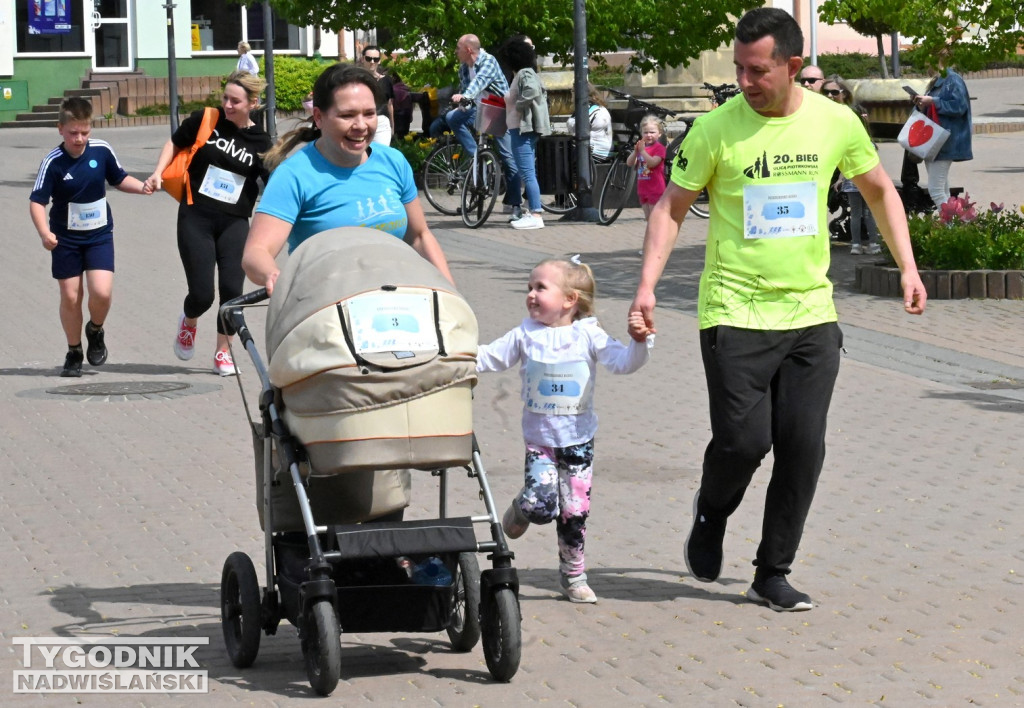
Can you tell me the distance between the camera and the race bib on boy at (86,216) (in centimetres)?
1159

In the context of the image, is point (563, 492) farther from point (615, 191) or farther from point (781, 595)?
point (615, 191)

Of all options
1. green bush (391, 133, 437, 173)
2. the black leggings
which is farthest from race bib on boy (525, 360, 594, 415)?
green bush (391, 133, 437, 173)

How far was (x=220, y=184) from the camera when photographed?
1109 centimetres

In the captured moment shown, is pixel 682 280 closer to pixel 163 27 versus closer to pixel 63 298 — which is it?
pixel 63 298

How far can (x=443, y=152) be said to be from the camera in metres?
20.7

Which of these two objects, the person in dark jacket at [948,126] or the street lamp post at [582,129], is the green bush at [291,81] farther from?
the person in dark jacket at [948,126]

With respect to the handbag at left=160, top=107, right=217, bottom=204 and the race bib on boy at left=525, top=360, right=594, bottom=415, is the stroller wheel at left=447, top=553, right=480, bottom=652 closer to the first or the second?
the race bib on boy at left=525, top=360, right=594, bottom=415

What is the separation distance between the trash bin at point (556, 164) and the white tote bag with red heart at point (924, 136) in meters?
4.37

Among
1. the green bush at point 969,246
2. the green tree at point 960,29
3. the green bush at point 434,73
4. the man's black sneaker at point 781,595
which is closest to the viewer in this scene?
the man's black sneaker at point 781,595

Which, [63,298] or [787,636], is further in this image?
[63,298]

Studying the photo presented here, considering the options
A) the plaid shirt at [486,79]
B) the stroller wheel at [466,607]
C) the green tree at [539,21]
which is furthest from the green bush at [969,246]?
the green tree at [539,21]

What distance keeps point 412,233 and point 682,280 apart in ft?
30.1

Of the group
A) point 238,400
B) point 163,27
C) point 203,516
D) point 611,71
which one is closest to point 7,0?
point 163,27

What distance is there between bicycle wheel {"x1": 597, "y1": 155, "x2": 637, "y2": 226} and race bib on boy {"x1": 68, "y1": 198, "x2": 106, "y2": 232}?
27.2ft
